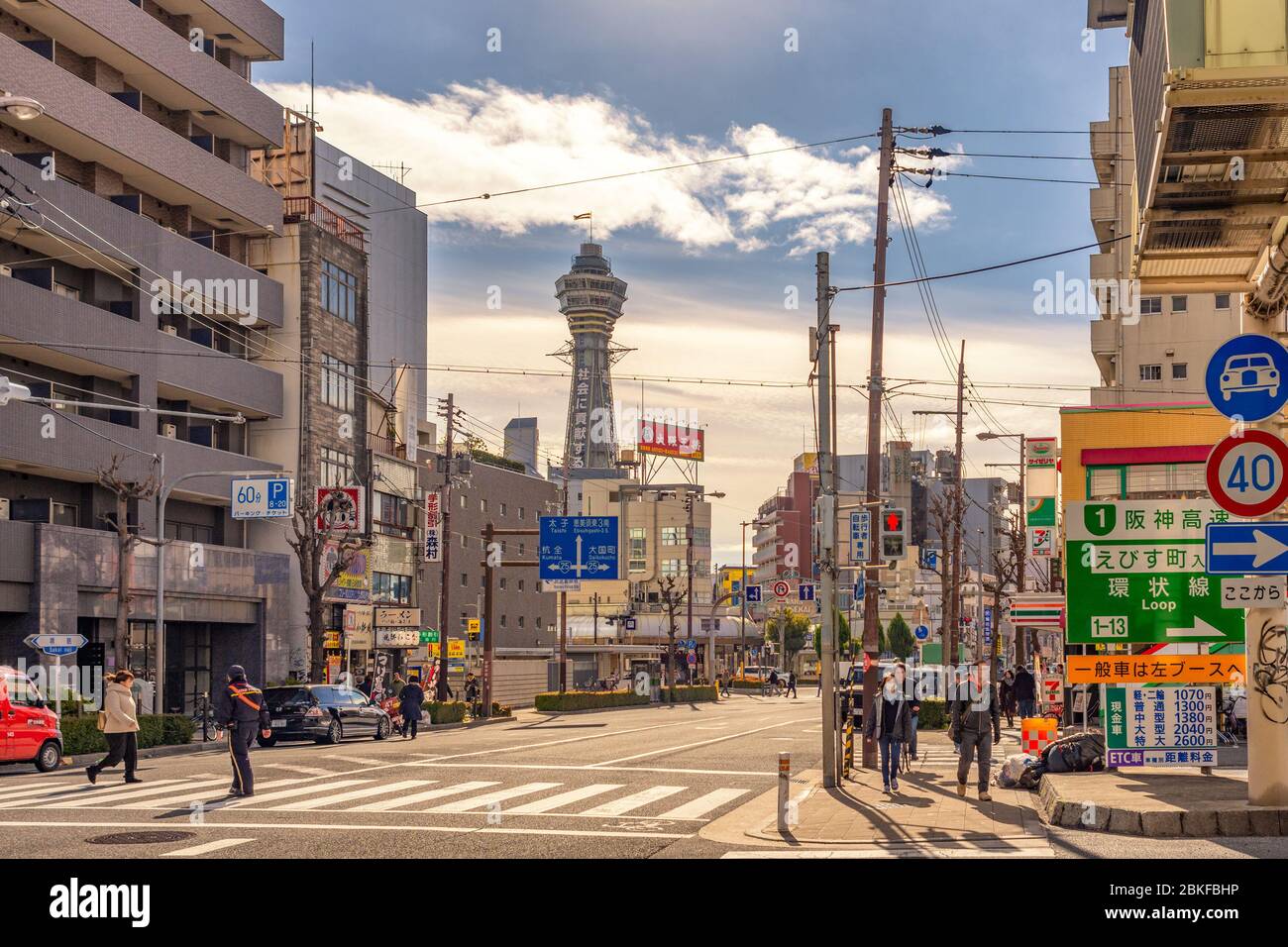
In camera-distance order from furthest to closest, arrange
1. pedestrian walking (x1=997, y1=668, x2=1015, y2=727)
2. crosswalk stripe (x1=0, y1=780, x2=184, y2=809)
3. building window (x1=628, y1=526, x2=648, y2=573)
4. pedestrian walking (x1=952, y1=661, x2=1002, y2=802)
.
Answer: building window (x1=628, y1=526, x2=648, y2=573)
pedestrian walking (x1=997, y1=668, x2=1015, y2=727)
pedestrian walking (x1=952, y1=661, x2=1002, y2=802)
crosswalk stripe (x1=0, y1=780, x2=184, y2=809)

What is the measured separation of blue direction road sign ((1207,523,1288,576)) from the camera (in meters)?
13.7

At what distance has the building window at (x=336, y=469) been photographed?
188ft

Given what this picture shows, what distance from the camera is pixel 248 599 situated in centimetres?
5225

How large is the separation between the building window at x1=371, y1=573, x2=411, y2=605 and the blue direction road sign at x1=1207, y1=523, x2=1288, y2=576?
51.9 meters

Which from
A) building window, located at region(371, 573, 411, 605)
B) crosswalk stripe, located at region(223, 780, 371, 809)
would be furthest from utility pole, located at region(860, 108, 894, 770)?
building window, located at region(371, 573, 411, 605)

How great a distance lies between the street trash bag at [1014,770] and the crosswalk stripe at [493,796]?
744 cm

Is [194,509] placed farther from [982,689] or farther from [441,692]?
[982,689]

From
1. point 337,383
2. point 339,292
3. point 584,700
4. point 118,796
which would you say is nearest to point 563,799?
point 118,796

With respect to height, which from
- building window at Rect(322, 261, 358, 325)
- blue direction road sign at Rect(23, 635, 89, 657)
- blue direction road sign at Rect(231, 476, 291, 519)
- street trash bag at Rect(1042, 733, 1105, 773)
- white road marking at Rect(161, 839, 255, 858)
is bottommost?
street trash bag at Rect(1042, 733, 1105, 773)

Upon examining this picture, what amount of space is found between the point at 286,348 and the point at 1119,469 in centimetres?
3644

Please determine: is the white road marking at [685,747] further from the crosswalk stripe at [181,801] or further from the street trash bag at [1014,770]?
the crosswalk stripe at [181,801]

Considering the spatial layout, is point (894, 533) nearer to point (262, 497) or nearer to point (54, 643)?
point (54, 643)

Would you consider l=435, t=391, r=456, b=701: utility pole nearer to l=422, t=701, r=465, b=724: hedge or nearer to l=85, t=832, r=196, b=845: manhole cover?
l=422, t=701, r=465, b=724: hedge

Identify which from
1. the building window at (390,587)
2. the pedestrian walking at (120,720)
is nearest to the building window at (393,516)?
the building window at (390,587)
